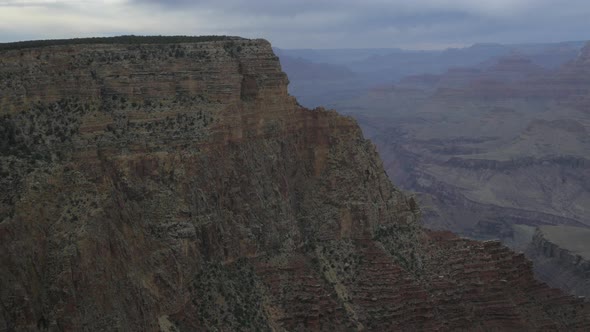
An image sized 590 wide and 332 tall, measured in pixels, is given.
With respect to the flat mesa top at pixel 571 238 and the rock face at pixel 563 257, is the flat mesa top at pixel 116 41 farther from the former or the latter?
the flat mesa top at pixel 571 238

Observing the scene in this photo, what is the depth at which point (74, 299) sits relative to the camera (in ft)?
138

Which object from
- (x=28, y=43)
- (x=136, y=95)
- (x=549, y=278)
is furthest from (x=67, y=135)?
(x=549, y=278)

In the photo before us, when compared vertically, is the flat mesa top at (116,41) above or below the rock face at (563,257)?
above

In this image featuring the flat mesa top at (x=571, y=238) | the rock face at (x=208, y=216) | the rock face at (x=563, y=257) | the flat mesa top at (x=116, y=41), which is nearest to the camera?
the rock face at (x=208, y=216)

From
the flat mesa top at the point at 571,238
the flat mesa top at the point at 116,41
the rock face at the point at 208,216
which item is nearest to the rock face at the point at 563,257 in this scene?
the flat mesa top at the point at 571,238

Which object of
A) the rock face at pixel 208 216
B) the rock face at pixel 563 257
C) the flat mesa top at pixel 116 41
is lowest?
the rock face at pixel 563 257

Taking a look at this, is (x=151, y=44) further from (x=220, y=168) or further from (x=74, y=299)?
(x=74, y=299)

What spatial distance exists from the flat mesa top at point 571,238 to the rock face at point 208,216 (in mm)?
46673

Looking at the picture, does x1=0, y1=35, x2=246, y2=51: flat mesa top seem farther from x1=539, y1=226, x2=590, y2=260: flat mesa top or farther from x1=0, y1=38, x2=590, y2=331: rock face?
x1=539, y1=226, x2=590, y2=260: flat mesa top

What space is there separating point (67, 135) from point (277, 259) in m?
17.8

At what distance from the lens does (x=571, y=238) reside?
11750 centimetres

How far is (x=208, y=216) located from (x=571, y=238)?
79310 mm

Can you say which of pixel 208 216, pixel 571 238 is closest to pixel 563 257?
pixel 571 238

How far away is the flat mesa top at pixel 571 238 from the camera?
364ft
